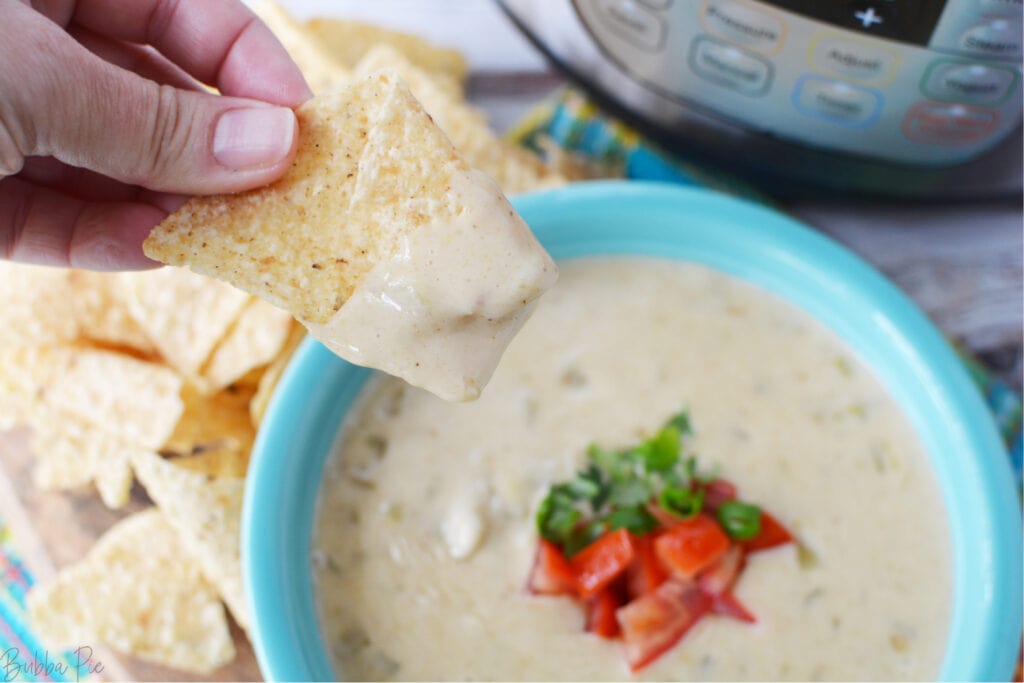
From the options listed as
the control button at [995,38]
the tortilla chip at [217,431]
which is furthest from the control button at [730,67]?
the tortilla chip at [217,431]

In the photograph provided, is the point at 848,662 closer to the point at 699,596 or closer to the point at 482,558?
the point at 699,596

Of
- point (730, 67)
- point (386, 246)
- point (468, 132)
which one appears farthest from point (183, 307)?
point (730, 67)

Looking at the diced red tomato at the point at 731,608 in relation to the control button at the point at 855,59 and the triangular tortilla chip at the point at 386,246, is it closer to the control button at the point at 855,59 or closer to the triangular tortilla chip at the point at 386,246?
the triangular tortilla chip at the point at 386,246

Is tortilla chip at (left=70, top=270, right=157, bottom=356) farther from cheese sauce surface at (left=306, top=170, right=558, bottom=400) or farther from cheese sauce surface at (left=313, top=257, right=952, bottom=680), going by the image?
cheese sauce surface at (left=306, top=170, right=558, bottom=400)

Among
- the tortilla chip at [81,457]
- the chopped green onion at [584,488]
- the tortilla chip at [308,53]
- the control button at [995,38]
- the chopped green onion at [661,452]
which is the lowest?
the tortilla chip at [81,457]

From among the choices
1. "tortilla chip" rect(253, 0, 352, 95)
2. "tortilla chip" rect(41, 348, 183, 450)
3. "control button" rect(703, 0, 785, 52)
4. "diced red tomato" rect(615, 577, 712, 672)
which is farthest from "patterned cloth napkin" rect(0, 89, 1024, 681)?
→ "diced red tomato" rect(615, 577, 712, 672)

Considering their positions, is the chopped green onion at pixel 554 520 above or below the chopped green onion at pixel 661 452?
below

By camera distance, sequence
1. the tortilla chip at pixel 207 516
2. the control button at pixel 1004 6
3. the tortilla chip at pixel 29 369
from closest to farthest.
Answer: the control button at pixel 1004 6, the tortilla chip at pixel 207 516, the tortilla chip at pixel 29 369
